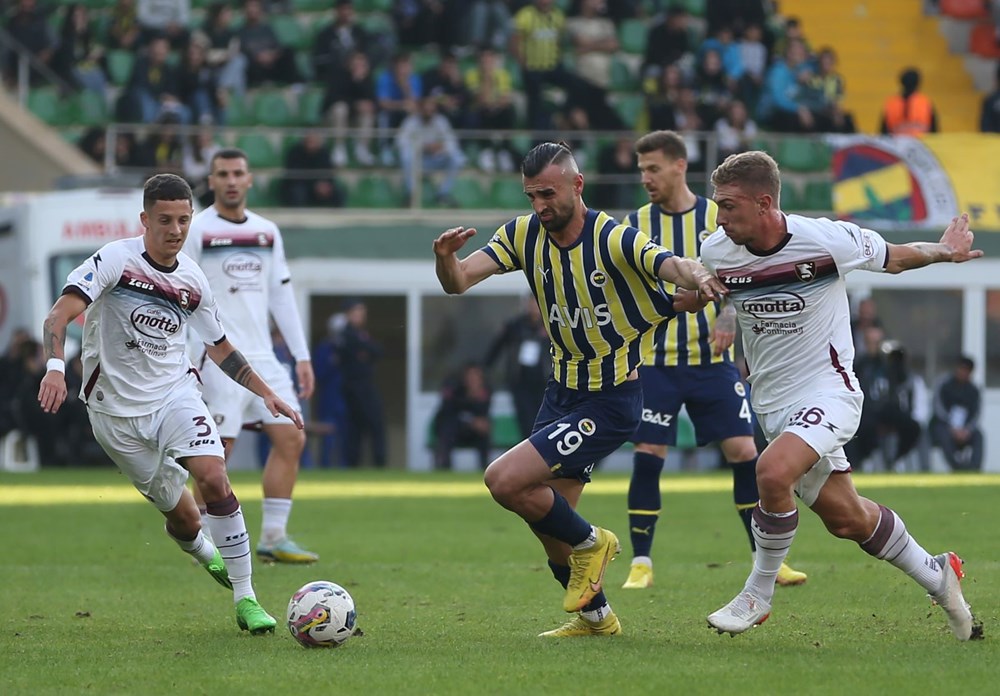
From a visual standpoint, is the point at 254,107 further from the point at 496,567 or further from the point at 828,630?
the point at 828,630

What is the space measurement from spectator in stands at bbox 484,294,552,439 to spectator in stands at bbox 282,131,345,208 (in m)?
3.21

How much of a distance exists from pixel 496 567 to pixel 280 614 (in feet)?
8.69

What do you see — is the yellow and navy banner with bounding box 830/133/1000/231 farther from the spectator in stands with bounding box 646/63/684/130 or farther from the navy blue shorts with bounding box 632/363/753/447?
the navy blue shorts with bounding box 632/363/753/447

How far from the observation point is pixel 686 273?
22.7ft

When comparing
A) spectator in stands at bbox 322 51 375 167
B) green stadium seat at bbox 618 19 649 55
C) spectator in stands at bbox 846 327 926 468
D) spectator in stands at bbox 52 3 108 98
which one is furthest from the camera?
green stadium seat at bbox 618 19 649 55

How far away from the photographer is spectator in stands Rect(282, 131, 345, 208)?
74.3 feet

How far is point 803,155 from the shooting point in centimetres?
2208

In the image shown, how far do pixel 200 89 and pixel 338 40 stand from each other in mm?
2389

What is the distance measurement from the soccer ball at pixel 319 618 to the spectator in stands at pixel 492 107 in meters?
15.9

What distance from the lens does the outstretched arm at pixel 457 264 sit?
7.07 m

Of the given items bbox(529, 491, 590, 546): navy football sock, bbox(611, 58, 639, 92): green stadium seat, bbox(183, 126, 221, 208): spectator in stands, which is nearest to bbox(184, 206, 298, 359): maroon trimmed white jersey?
bbox(529, 491, 590, 546): navy football sock

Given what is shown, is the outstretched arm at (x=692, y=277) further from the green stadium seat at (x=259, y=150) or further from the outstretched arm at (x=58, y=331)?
the green stadium seat at (x=259, y=150)

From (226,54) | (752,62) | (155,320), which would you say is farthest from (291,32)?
(155,320)

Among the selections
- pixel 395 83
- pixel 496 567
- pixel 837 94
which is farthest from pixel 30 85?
pixel 496 567
